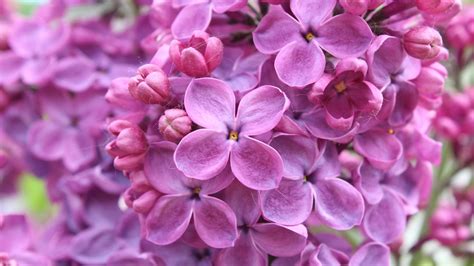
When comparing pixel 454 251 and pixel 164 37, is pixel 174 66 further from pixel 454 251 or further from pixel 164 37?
pixel 454 251

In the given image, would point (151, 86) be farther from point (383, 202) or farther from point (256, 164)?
point (383, 202)

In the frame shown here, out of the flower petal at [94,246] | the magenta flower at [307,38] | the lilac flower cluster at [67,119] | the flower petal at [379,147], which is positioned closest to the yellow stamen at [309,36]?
the magenta flower at [307,38]

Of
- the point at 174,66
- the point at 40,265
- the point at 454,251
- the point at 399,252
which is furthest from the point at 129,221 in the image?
the point at 454,251

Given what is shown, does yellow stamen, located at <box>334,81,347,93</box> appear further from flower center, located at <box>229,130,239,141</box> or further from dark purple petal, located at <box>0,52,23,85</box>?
dark purple petal, located at <box>0,52,23,85</box>

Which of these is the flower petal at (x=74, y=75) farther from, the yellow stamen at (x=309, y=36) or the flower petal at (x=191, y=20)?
the yellow stamen at (x=309, y=36)

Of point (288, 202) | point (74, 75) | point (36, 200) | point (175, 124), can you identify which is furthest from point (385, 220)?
point (36, 200)

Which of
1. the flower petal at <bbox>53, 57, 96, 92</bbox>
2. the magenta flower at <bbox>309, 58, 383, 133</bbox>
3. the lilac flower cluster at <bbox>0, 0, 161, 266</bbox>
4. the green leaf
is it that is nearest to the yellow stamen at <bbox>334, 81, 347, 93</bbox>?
the magenta flower at <bbox>309, 58, 383, 133</bbox>
